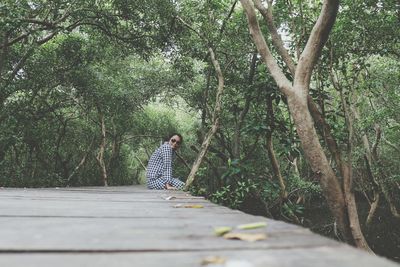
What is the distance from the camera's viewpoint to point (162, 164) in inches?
252

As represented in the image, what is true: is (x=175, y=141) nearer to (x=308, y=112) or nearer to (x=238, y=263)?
(x=308, y=112)

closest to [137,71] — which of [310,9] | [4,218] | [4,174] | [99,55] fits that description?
[99,55]

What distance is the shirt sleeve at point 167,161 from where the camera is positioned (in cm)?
620

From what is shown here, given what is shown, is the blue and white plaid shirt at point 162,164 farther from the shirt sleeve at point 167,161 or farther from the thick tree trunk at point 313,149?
the thick tree trunk at point 313,149

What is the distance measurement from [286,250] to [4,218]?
1.63 metres

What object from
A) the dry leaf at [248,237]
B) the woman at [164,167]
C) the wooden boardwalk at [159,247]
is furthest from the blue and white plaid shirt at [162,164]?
the dry leaf at [248,237]

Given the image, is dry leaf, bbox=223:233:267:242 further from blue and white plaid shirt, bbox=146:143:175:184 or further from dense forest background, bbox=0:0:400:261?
blue and white plaid shirt, bbox=146:143:175:184

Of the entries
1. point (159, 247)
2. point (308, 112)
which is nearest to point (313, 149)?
point (308, 112)

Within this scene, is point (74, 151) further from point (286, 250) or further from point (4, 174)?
point (286, 250)

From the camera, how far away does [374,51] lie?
25.1 feet

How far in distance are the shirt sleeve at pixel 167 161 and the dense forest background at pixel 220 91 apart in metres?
0.40

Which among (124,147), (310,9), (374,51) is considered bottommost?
(124,147)

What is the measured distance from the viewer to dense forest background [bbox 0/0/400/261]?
530 centimetres

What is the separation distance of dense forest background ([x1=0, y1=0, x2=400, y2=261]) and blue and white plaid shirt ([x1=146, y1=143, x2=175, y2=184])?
17.1 inches
